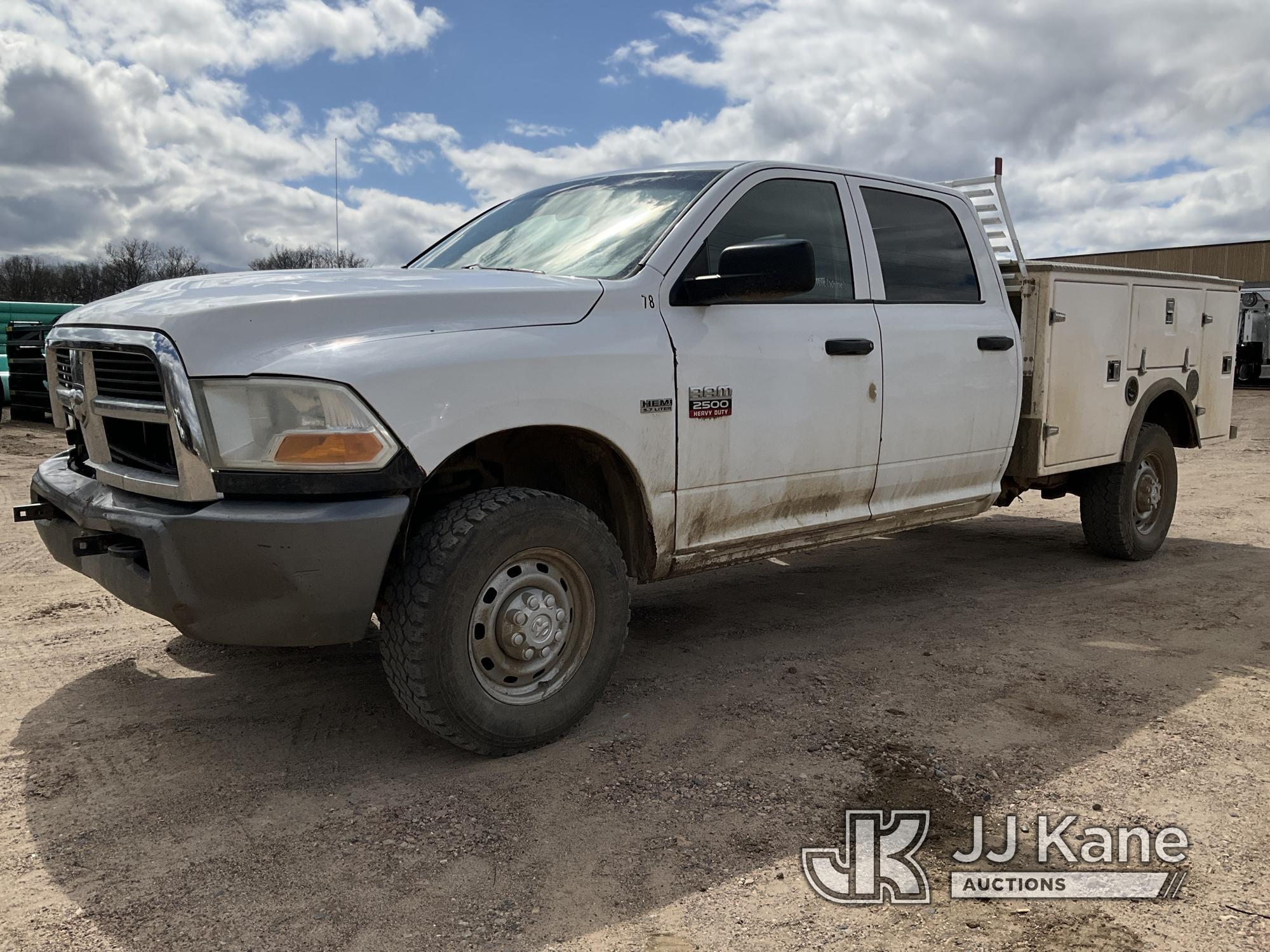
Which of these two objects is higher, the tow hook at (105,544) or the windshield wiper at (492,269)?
the windshield wiper at (492,269)

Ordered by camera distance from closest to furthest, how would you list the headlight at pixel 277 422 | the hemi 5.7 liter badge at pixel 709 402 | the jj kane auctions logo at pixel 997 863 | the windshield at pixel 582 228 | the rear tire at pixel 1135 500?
1. the jj kane auctions logo at pixel 997 863
2. the headlight at pixel 277 422
3. the hemi 5.7 liter badge at pixel 709 402
4. the windshield at pixel 582 228
5. the rear tire at pixel 1135 500

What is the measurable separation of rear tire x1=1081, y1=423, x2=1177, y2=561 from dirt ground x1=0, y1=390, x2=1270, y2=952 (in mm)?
904

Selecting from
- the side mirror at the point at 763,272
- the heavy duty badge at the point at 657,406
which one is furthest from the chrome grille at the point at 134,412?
the side mirror at the point at 763,272

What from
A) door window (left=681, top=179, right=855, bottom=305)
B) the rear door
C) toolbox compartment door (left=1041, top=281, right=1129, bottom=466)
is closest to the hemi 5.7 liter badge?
door window (left=681, top=179, right=855, bottom=305)

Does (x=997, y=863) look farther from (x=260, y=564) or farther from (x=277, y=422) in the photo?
(x=277, y=422)

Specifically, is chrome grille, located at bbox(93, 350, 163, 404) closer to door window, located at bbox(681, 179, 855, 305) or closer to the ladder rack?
door window, located at bbox(681, 179, 855, 305)

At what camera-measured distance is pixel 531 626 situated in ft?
11.0

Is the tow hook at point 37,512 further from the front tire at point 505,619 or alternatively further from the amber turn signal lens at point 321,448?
the front tire at point 505,619

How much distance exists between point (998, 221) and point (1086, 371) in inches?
38.5

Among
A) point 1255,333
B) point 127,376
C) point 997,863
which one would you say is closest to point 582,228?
point 127,376

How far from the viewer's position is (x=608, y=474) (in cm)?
371

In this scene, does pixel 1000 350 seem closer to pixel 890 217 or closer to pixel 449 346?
pixel 890 217

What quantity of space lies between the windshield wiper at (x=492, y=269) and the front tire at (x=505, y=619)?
0.97 metres

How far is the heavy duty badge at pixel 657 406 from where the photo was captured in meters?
3.57
